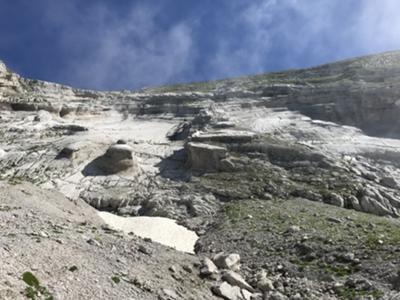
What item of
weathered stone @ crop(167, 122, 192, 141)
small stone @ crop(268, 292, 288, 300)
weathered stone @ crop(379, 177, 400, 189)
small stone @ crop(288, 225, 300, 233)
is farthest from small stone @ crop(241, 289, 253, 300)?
weathered stone @ crop(167, 122, 192, 141)

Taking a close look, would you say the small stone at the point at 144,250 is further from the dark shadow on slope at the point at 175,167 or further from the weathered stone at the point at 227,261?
the dark shadow on slope at the point at 175,167

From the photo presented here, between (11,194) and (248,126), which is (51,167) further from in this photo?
(248,126)

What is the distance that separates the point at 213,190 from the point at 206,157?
773 centimetres

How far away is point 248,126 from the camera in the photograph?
2598 inches

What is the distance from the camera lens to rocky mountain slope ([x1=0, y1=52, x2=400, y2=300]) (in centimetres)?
1959

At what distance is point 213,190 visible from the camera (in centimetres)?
4522

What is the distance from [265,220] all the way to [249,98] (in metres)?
50.5

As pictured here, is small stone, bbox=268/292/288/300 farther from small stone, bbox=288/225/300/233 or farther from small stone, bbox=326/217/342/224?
small stone, bbox=326/217/342/224

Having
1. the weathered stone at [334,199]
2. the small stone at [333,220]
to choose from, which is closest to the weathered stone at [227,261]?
the small stone at [333,220]

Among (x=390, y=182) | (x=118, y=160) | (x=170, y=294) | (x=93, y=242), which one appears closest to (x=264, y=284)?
(x=170, y=294)

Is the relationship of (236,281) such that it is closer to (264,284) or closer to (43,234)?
(264,284)

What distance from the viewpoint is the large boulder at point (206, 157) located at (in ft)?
168

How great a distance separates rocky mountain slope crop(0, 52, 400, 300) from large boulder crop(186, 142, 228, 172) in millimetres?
153

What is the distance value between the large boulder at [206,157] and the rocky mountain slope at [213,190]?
0.50 feet
